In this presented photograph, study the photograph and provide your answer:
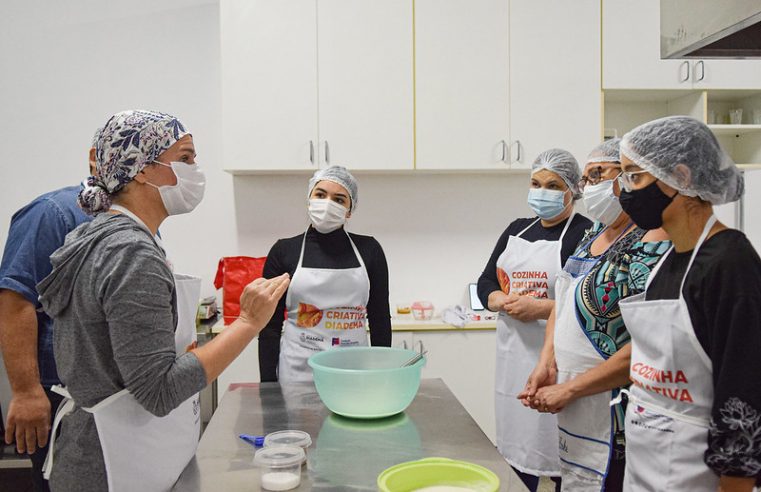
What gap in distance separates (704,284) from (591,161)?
91 centimetres

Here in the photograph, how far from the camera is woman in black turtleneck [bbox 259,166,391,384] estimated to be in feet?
7.43

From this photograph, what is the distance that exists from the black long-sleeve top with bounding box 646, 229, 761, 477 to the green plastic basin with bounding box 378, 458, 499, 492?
439mm

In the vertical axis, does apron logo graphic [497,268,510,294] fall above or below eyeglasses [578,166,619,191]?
below

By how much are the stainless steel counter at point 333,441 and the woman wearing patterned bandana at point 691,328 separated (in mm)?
338

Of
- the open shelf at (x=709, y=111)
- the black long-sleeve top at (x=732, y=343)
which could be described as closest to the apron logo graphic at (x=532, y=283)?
the black long-sleeve top at (x=732, y=343)

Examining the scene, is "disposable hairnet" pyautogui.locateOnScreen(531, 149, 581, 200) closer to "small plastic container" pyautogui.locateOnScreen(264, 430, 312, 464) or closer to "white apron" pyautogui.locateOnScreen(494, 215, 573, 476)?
"white apron" pyautogui.locateOnScreen(494, 215, 573, 476)

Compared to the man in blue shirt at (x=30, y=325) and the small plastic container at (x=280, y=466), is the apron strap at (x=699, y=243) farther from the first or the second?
the man in blue shirt at (x=30, y=325)

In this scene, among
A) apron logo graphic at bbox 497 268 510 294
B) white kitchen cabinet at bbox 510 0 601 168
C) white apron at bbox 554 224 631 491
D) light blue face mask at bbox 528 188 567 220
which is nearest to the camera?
white apron at bbox 554 224 631 491

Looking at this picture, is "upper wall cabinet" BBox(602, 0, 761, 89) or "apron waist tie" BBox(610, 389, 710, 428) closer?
"apron waist tie" BBox(610, 389, 710, 428)

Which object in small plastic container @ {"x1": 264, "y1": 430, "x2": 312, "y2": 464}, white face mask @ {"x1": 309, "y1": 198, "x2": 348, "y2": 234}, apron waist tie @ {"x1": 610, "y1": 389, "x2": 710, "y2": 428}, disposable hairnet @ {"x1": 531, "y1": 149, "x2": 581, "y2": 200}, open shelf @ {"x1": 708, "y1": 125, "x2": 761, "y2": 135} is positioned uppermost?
open shelf @ {"x1": 708, "y1": 125, "x2": 761, "y2": 135}

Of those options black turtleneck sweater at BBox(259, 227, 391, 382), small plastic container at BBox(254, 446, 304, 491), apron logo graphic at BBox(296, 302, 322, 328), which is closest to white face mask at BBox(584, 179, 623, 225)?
black turtleneck sweater at BBox(259, 227, 391, 382)

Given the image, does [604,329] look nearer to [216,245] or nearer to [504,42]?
[504,42]

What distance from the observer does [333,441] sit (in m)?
1.43

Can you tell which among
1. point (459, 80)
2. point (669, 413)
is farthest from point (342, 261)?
point (459, 80)
